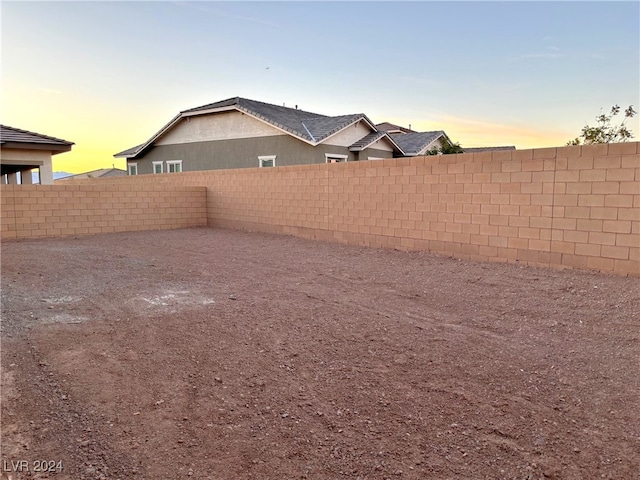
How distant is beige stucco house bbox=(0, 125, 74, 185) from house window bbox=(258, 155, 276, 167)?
771cm

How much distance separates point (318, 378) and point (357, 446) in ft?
2.86

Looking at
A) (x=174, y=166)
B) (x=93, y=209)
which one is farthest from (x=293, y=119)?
(x=93, y=209)

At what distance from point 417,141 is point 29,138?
62.4 feet

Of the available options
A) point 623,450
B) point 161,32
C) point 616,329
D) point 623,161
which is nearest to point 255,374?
point 623,450

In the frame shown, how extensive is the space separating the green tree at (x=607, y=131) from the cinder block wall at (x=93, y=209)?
541 inches

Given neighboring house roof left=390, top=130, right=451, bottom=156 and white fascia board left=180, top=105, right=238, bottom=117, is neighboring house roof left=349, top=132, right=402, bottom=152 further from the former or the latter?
white fascia board left=180, top=105, right=238, bottom=117

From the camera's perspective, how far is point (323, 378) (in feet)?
10.5

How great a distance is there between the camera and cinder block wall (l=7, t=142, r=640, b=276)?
5.97 m

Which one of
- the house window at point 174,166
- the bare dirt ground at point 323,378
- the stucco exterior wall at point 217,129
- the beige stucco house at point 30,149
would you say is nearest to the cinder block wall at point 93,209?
the beige stucco house at point 30,149

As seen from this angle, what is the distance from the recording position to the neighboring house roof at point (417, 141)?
2319 cm

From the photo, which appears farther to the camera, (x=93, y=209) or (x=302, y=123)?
(x=302, y=123)

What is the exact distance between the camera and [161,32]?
13344 mm

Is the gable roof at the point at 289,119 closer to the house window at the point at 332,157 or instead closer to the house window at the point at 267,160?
the house window at the point at 332,157

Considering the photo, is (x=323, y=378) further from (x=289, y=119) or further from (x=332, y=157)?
(x=289, y=119)
